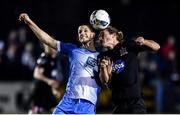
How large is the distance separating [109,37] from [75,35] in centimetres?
1291

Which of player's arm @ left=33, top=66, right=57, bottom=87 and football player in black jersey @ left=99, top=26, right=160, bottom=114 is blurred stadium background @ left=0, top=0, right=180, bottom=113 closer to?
player's arm @ left=33, top=66, right=57, bottom=87

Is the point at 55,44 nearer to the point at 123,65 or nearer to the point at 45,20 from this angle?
the point at 123,65

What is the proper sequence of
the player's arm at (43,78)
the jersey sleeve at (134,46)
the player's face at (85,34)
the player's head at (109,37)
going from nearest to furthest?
the jersey sleeve at (134,46) → the player's head at (109,37) → the player's face at (85,34) → the player's arm at (43,78)

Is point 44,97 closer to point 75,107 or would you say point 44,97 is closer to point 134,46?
point 75,107

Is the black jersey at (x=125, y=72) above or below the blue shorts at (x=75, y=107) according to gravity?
above

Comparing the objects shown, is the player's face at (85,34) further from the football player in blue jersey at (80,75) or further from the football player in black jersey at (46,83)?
the football player in black jersey at (46,83)

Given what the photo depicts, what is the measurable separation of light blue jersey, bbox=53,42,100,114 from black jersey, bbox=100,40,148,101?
16.7 inches

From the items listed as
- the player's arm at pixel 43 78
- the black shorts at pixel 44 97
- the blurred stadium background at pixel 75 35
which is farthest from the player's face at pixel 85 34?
the blurred stadium background at pixel 75 35

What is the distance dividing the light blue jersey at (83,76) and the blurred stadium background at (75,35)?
7.37 metres

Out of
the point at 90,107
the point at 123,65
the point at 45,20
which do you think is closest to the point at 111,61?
the point at 123,65

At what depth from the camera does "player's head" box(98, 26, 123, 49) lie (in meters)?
9.20

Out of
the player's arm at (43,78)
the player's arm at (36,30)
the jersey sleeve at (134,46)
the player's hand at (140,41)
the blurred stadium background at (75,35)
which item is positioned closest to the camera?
the player's hand at (140,41)

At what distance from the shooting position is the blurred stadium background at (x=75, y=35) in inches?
758

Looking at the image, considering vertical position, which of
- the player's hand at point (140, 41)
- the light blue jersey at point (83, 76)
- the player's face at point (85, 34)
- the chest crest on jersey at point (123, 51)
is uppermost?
the player's face at point (85, 34)
